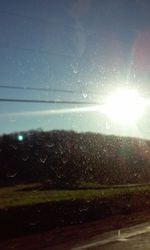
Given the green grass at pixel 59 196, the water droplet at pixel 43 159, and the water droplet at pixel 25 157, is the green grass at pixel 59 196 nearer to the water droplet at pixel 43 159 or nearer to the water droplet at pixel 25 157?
the water droplet at pixel 43 159

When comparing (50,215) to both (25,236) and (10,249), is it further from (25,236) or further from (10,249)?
(10,249)

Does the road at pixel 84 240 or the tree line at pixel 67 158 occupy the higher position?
the tree line at pixel 67 158

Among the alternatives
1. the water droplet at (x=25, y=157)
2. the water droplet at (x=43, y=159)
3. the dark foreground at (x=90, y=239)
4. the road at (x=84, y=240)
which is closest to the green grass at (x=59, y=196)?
the dark foreground at (x=90, y=239)

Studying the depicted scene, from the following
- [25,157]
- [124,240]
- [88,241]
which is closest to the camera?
[124,240]

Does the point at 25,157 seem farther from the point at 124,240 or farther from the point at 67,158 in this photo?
the point at 124,240

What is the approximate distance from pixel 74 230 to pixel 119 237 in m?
2.33

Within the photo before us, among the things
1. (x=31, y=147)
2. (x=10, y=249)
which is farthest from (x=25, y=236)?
(x=31, y=147)

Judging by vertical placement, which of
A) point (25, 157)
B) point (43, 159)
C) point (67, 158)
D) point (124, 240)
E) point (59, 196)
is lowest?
point (124, 240)

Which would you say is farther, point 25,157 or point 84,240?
point 25,157

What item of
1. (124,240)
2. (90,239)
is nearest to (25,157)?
(90,239)

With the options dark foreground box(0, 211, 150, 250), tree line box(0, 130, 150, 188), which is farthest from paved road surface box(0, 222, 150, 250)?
tree line box(0, 130, 150, 188)

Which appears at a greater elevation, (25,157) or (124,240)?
(25,157)

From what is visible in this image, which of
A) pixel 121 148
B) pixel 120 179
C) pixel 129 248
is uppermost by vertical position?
pixel 121 148

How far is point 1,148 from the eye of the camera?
53844 millimetres
